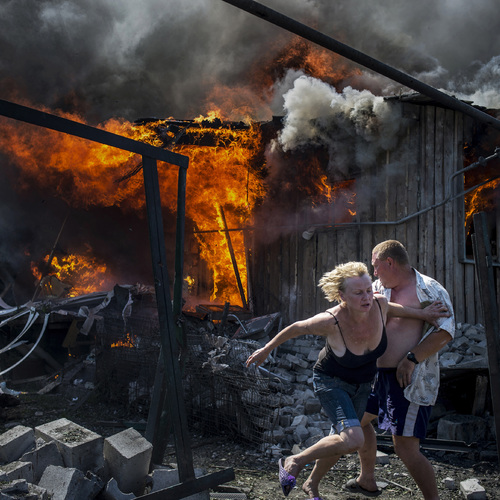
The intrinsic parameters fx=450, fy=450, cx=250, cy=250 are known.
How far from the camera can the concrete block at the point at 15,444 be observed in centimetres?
408

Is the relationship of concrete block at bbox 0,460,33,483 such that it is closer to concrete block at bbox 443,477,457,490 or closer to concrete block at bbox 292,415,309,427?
concrete block at bbox 292,415,309,427

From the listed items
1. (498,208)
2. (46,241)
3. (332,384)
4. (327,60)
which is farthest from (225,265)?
(332,384)

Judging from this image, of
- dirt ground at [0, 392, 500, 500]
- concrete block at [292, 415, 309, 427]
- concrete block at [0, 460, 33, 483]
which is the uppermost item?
concrete block at [0, 460, 33, 483]

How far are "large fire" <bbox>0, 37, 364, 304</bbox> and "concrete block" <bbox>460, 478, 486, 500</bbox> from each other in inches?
271

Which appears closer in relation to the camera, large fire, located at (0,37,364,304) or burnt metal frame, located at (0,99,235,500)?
burnt metal frame, located at (0,99,235,500)

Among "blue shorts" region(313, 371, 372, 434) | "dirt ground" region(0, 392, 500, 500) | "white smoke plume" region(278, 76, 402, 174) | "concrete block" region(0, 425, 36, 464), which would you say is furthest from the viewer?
"white smoke plume" region(278, 76, 402, 174)

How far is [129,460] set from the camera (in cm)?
382

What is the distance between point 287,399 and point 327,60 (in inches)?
528

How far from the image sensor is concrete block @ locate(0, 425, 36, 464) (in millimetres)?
4082

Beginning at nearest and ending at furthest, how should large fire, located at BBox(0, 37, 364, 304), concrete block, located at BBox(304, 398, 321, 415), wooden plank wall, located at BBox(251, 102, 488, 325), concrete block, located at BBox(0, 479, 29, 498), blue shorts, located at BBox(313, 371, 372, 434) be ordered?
concrete block, located at BBox(0, 479, 29, 498)
blue shorts, located at BBox(313, 371, 372, 434)
concrete block, located at BBox(304, 398, 321, 415)
wooden plank wall, located at BBox(251, 102, 488, 325)
large fire, located at BBox(0, 37, 364, 304)

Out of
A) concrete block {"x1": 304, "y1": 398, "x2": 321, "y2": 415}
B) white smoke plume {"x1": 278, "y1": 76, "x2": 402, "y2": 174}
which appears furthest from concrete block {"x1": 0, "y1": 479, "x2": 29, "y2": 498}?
white smoke plume {"x1": 278, "y1": 76, "x2": 402, "y2": 174}

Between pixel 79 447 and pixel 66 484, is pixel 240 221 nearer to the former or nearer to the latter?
pixel 79 447

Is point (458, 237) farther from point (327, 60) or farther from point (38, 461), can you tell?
point (327, 60)

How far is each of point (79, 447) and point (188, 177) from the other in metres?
9.79
